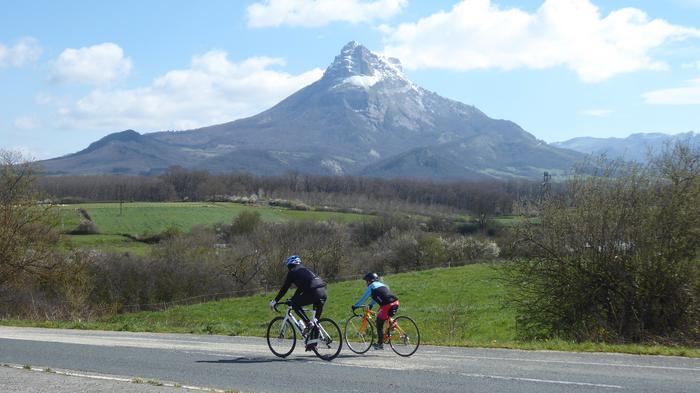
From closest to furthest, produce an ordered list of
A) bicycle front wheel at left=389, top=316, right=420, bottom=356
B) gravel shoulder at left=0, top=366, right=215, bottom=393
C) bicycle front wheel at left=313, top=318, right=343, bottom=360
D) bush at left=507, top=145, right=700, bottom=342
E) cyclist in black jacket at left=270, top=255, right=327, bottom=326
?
gravel shoulder at left=0, top=366, right=215, bottom=393 < bicycle front wheel at left=313, top=318, right=343, bottom=360 < cyclist in black jacket at left=270, top=255, right=327, bottom=326 < bicycle front wheel at left=389, top=316, right=420, bottom=356 < bush at left=507, top=145, right=700, bottom=342

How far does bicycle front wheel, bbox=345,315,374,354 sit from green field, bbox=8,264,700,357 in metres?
3.40

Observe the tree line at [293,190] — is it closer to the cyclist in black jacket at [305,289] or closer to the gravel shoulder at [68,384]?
the cyclist in black jacket at [305,289]

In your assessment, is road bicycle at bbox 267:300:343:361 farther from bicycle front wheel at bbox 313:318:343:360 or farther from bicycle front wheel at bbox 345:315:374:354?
bicycle front wheel at bbox 345:315:374:354

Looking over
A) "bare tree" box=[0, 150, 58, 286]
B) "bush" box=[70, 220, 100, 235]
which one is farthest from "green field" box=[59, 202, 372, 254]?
"bare tree" box=[0, 150, 58, 286]

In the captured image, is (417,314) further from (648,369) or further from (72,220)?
(72,220)

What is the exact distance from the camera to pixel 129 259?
61.3 meters

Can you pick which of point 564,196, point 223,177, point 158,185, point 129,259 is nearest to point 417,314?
point 564,196

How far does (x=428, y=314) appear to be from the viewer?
121 ft

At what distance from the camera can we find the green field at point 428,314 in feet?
73.4

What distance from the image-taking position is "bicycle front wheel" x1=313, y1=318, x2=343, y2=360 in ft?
49.1

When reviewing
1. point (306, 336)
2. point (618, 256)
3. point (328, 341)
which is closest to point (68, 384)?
point (306, 336)

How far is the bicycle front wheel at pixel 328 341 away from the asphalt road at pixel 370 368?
0.24 metres

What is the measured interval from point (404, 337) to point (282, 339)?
278 centimetres

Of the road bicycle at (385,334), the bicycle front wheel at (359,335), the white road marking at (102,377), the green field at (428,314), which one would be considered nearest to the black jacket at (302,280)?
the road bicycle at (385,334)
